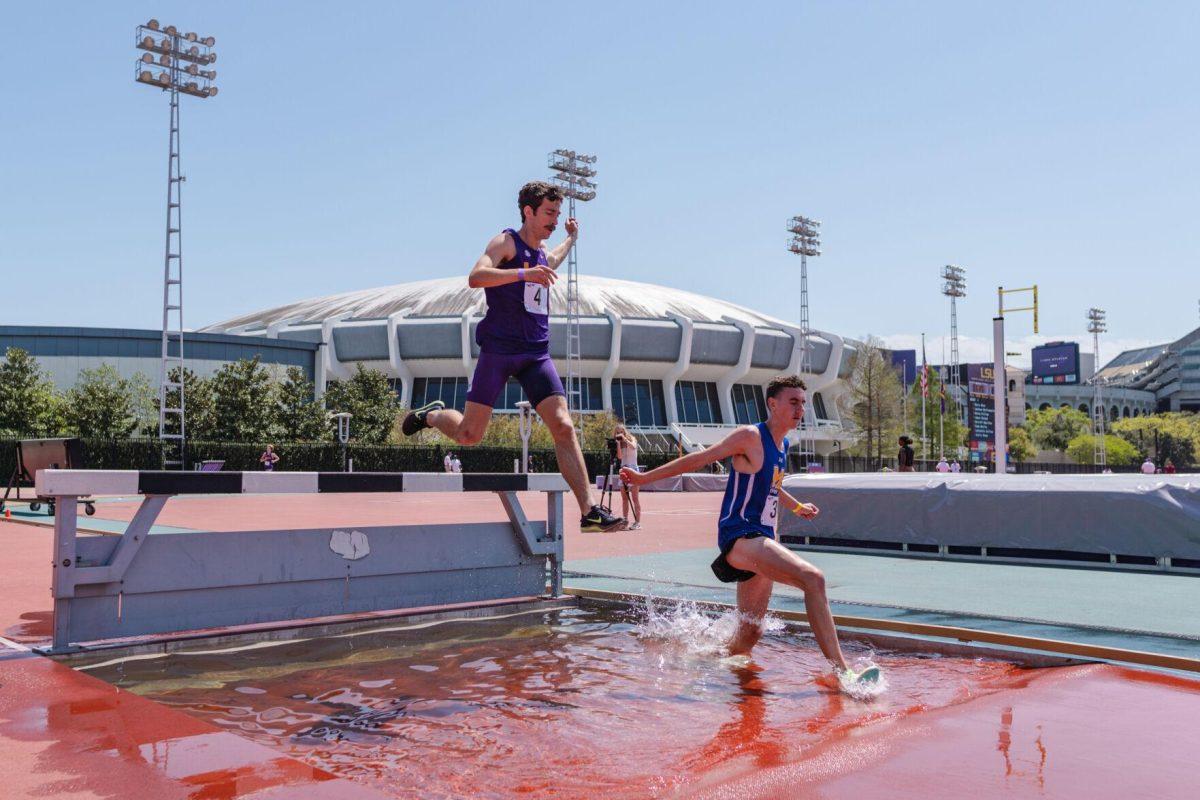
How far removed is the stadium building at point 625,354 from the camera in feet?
231

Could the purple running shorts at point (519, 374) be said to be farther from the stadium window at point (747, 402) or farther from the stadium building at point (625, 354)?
the stadium window at point (747, 402)

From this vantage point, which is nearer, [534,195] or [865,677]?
[865,677]

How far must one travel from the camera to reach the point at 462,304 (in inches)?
3329

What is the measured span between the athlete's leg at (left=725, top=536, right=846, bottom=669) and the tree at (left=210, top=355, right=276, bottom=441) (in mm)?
44599

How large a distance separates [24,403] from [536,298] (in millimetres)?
47288

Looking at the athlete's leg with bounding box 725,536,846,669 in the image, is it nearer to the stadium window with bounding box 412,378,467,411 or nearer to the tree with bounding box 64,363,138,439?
the tree with bounding box 64,363,138,439

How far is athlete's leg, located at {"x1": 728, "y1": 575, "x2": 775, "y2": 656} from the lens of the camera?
18.3 ft

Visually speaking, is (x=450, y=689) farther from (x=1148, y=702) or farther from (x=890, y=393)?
(x=890, y=393)

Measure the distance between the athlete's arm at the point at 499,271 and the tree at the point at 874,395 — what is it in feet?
205

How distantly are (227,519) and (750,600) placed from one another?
13.9 meters

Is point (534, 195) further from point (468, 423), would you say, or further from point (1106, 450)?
point (1106, 450)

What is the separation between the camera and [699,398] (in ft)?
269

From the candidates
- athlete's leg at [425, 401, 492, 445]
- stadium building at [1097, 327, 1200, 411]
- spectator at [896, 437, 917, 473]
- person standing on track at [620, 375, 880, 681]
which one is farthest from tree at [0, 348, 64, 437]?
stadium building at [1097, 327, 1200, 411]

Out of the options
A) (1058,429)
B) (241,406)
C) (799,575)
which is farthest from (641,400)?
(799,575)
